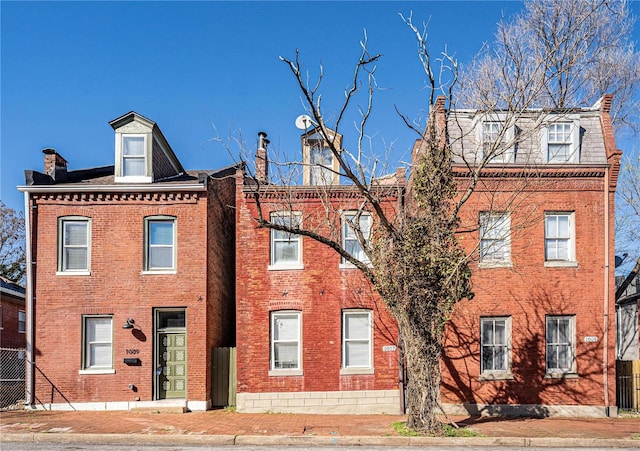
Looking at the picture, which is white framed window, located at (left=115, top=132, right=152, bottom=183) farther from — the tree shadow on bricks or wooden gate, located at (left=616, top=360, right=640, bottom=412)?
wooden gate, located at (left=616, top=360, right=640, bottom=412)

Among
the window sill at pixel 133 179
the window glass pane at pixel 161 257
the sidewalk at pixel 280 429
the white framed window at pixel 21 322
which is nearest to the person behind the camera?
the sidewalk at pixel 280 429

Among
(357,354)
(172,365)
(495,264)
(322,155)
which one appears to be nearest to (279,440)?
(357,354)

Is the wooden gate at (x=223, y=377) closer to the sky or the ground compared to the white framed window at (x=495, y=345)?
closer to the ground

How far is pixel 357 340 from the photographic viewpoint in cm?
1633

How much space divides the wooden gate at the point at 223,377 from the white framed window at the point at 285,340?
1.39m

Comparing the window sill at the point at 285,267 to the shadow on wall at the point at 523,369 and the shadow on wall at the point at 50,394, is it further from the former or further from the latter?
the shadow on wall at the point at 50,394

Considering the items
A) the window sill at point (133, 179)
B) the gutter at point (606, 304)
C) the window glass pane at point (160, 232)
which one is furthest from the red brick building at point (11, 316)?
the gutter at point (606, 304)

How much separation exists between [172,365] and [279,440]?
5.78 m

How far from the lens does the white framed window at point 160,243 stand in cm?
1648

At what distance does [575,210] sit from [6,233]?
34034 millimetres

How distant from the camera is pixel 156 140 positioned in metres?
17.8

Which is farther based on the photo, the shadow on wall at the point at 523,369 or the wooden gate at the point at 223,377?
the wooden gate at the point at 223,377

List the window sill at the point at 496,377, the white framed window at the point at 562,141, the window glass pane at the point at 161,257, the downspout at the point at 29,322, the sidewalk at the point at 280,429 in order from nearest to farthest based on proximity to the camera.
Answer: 1. the sidewalk at the point at 280,429
2. the downspout at the point at 29,322
3. the window sill at the point at 496,377
4. the window glass pane at the point at 161,257
5. the white framed window at the point at 562,141

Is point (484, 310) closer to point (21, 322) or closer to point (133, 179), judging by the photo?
point (133, 179)
